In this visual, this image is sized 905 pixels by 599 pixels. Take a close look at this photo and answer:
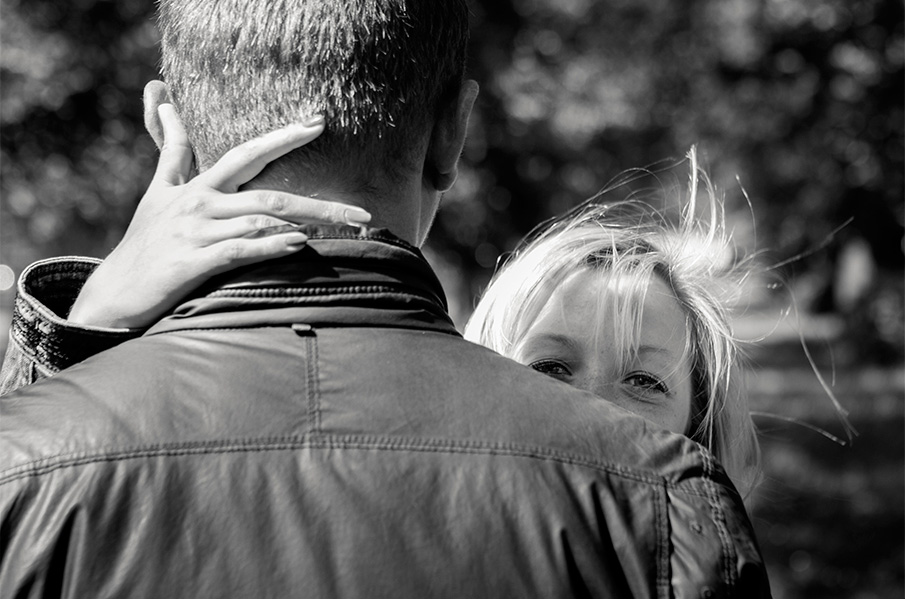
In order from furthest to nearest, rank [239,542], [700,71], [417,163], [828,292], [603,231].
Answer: [828,292] → [700,71] → [603,231] → [417,163] → [239,542]

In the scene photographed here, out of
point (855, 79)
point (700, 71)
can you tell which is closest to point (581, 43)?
point (700, 71)

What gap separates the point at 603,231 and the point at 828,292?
982 inches

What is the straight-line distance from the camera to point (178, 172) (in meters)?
1.69

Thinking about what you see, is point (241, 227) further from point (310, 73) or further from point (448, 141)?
point (448, 141)

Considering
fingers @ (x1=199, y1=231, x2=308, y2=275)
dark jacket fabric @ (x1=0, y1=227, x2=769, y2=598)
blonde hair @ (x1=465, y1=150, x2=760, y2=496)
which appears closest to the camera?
dark jacket fabric @ (x1=0, y1=227, x2=769, y2=598)

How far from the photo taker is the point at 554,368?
8.09 ft

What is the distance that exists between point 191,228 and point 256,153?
16cm

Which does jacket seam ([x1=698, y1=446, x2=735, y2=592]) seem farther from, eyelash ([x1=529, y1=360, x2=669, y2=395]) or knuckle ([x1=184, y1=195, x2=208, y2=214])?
eyelash ([x1=529, y1=360, x2=669, y2=395])

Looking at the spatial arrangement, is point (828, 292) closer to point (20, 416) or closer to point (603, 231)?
point (603, 231)

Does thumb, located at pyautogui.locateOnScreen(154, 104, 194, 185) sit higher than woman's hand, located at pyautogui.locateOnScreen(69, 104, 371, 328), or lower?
higher

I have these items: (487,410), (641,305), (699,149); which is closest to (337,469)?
(487,410)

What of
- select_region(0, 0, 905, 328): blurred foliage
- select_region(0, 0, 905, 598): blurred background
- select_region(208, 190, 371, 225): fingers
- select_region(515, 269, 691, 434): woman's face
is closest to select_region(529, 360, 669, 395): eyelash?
select_region(515, 269, 691, 434): woman's face

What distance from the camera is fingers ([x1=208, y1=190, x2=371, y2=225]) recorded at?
1458 millimetres

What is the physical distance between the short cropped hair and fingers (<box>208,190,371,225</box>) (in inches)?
2.6
